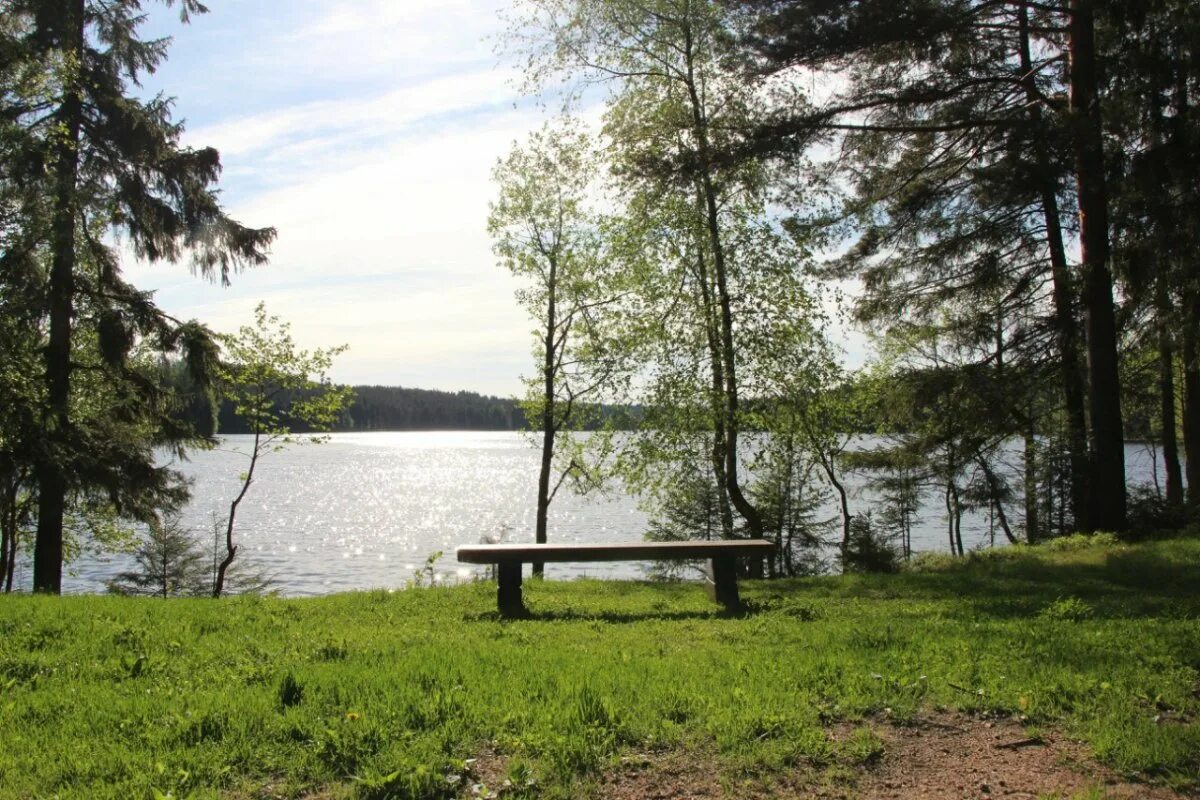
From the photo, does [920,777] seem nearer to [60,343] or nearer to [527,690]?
[527,690]

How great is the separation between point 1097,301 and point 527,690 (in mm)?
10407

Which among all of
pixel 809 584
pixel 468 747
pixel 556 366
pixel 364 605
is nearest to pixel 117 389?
pixel 364 605

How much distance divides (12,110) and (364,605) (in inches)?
384

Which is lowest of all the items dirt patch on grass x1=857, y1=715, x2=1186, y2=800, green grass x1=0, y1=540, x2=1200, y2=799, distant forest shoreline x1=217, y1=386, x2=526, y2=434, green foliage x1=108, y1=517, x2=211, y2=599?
green foliage x1=108, y1=517, x2=211, y2=599

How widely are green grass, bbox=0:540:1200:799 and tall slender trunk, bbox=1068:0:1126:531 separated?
4354mm

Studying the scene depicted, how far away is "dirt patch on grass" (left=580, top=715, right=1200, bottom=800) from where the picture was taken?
3514 mm

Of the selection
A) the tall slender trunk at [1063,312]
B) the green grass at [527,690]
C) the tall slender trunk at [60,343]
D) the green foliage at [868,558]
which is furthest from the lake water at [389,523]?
the tall slender trunk at [1063,312]

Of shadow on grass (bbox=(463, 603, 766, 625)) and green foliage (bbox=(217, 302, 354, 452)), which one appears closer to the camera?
shadow on grass (bbox=(463, 603, 766, 625))

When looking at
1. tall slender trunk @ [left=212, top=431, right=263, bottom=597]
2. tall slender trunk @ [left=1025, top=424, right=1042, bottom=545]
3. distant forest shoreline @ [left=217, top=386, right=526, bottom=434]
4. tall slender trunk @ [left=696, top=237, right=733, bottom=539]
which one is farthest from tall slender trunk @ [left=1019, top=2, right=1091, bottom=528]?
distant forest shoreline @ [left=217, top=386, right=526, bottom=434]

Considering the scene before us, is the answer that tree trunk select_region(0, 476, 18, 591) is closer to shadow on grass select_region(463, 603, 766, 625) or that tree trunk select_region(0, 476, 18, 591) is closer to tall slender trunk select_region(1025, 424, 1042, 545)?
shadow on grass select_region(463, 603, 766, 625)

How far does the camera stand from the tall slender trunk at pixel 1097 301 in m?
11.0

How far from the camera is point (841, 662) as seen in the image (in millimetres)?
5117

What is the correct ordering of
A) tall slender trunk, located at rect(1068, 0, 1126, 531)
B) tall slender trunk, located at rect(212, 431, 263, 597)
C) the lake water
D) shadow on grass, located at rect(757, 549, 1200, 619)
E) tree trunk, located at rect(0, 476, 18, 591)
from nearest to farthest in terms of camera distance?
shadow on grass, located at rect(757, 549, 1200, 619) < tall slender trunk, located at rect(1068, 0, 1126, 531) < tree trunk, located at rect(0, 476, 18, 591) < tall slender trunk, located at rect(212, 431, 263, 597) < the lake water

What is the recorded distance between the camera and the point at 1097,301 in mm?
11359
